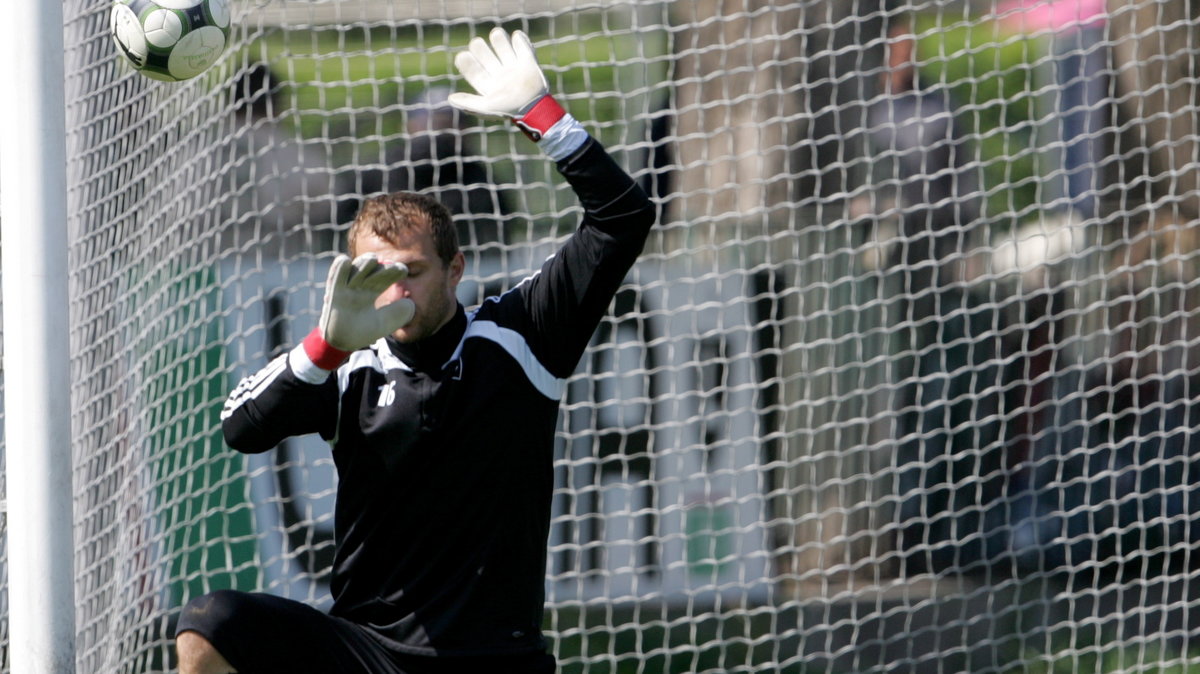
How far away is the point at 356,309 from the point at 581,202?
56cm

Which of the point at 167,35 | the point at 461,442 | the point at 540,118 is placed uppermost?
the point at 167,35

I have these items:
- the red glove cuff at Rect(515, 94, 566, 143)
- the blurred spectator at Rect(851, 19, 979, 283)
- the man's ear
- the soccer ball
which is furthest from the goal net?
the red glove cuff at Rect(515, 94, 566, 143)

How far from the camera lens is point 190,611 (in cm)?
283

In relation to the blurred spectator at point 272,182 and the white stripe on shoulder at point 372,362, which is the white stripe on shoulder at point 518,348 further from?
the blurred spectator at point 272,182

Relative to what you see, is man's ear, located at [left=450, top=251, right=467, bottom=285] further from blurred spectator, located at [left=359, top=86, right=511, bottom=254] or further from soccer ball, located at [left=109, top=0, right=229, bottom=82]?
blurred spectator, located at [left=359, top=86, right=511, bottom=254]

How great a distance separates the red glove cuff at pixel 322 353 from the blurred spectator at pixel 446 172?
2.00 metres

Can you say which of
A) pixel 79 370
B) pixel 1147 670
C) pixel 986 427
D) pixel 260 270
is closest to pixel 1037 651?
pixel 1147 670

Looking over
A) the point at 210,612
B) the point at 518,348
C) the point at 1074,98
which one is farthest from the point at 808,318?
the point at 210,612

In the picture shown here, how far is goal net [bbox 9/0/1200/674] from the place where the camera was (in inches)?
191

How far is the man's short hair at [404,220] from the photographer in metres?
2.97

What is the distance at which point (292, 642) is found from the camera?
285 centimetres

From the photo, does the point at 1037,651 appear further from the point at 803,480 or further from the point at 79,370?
the point at 79,370

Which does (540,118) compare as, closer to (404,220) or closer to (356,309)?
(404,220)

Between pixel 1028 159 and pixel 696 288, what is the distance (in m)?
1.33
